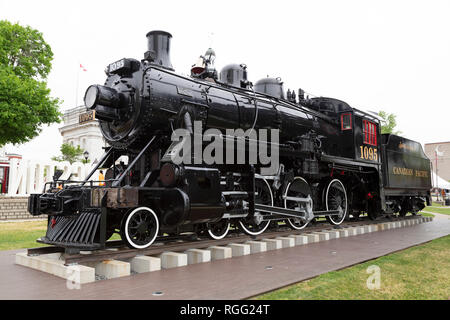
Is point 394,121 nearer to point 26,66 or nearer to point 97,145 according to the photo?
point 26,66

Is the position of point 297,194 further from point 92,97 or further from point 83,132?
point 83,132

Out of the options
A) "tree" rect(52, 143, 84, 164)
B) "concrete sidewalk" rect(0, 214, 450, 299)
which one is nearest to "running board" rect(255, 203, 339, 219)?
"concrete sidewalk" rect(0, 214, 450, 299)

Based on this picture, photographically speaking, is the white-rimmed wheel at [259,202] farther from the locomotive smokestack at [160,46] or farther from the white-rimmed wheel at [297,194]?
the locomotive smokestack at [160,46]

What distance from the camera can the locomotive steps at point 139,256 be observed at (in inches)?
174

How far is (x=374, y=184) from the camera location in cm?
1112

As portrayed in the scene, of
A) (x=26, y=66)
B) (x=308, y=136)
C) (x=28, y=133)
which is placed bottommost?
(x=308, y=136)

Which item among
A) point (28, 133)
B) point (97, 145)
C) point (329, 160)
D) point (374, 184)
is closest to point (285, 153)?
point (329, 160)

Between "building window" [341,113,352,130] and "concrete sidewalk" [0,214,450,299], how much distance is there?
4.42m

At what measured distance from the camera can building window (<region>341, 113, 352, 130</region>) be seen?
989 cm

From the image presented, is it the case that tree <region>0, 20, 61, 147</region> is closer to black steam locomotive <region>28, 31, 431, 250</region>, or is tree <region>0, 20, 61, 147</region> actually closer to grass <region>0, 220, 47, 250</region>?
grass <region>0, 220, 47, 250</region>

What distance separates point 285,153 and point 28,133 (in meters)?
14.5

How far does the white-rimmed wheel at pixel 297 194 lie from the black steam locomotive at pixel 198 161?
0.08 ft

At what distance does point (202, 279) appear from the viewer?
4.32m

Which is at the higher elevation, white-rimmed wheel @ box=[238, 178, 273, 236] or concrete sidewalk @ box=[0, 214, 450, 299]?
white-rimmed wheel @ box=[238, 178, 273, 236]
